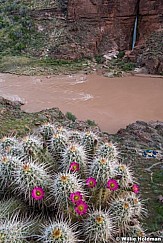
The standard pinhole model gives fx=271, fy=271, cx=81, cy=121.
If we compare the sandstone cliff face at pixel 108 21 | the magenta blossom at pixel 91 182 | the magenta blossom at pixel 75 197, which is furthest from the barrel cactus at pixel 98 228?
the sandstone cliff face at pixel 108 21

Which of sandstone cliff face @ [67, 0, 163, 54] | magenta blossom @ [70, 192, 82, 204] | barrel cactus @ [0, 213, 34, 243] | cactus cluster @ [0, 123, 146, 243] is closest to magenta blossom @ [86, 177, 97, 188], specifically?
cactus cluster @ [0, 123, 146, 243]

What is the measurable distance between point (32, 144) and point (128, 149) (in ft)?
11.6

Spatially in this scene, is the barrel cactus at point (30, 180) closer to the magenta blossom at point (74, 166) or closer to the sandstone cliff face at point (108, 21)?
the magenta blossom at point (74, 166)

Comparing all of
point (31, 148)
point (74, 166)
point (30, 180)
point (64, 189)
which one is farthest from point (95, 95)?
point (64, 189)

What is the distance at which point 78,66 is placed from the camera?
19625 mm

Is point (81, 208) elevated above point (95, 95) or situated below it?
above

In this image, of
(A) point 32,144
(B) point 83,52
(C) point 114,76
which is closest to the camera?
(A) point 32,144

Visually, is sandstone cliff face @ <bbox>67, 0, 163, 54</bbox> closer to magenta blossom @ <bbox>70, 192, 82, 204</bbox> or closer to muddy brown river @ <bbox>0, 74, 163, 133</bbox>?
muddy brown river @ <bbox>0, 74, 163, 133</bbox>

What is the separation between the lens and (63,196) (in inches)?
98.3

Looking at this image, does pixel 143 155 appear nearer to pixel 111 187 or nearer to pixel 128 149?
pixel 128 149

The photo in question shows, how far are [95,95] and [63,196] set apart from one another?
11057mm

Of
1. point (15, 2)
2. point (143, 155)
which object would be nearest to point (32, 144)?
point (143, 155)

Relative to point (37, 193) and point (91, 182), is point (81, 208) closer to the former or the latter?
point (91, 182)

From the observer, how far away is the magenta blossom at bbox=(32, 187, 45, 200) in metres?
2.58
